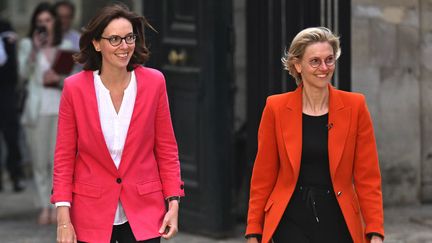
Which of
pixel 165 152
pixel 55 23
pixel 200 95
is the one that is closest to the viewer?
pixel 165 152

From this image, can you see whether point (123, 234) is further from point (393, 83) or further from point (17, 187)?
point (17, 187)

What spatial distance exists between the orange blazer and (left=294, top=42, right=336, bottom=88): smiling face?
0.09 meters

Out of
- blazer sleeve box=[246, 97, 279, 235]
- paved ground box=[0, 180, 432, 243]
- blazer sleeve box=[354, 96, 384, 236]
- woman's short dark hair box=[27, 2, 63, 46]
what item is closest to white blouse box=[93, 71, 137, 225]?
blazer sleeve box=[246, 97, 279, 235]

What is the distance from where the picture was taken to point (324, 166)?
199 inches

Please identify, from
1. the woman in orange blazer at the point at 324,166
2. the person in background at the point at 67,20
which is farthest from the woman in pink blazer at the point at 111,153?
the person in background at the point at 67,20

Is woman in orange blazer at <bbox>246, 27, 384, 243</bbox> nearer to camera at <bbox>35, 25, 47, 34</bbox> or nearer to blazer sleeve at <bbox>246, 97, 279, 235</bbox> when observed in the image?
blazer sleeve at <bbox>246, 97, 279, 235</bbox>

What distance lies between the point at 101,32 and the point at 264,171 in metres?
0.97

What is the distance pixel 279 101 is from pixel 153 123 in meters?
0.59

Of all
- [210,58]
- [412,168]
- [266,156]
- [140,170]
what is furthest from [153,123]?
[412,168]

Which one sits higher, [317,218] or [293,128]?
[293,128]

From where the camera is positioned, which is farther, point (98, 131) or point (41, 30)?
point (41, 30)

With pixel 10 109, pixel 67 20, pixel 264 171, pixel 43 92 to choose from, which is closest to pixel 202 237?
pixel 43 92

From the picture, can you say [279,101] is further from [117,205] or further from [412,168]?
[412,168]

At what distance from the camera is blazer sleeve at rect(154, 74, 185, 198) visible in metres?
5.10
